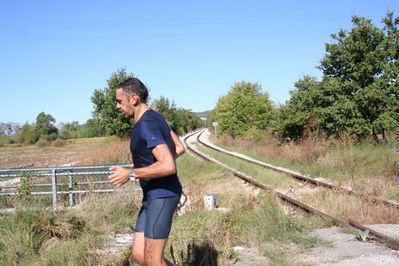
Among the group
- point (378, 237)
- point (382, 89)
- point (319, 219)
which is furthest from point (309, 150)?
point (378, 237)

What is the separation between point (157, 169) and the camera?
11.9 feet

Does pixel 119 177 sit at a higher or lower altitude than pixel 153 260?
higher

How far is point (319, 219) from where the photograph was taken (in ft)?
28.3

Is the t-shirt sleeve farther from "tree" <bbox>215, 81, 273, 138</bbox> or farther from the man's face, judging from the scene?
"tree" <bbox>215, 81, 273, 138</bbox>

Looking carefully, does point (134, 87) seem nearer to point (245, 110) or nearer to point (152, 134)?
point (152, 134)

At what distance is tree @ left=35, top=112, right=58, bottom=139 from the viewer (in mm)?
102062

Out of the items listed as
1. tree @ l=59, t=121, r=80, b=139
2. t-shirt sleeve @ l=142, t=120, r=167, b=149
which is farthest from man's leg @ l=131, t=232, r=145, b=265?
tree @ l=59, t=121, r=80, b=139

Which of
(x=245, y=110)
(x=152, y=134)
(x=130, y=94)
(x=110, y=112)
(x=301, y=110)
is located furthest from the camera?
(x=245, y=110)

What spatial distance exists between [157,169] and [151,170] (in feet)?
0.16

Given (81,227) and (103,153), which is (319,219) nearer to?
(81,227)

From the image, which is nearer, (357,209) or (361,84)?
(357,209)

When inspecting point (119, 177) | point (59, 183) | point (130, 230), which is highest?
point (119, 177)

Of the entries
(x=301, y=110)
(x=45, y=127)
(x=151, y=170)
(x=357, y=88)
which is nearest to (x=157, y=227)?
(x=151, y=170)

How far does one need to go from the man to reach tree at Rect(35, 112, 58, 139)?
97.9 m
